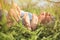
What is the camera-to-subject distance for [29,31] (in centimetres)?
209

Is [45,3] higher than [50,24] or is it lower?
higher

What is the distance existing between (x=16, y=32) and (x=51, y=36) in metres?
0.31

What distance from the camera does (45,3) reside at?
2162 mm

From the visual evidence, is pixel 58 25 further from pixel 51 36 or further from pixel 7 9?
pixel 7 9

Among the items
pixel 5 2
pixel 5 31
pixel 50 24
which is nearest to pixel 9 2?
pixel 5 2

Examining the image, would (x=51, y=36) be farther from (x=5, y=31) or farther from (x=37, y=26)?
(x=5, y=31)

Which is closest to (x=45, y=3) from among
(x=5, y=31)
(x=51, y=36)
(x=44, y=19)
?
(x=44, y=19)

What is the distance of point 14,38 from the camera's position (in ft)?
6.74

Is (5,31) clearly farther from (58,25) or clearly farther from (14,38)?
(58,25)

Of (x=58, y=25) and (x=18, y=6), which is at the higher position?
(x=18, y=6)

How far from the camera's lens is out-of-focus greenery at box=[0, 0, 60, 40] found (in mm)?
2066

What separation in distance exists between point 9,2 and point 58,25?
0.48 m

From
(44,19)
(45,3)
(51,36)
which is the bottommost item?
(51,36)

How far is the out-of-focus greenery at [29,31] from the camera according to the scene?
207cm
